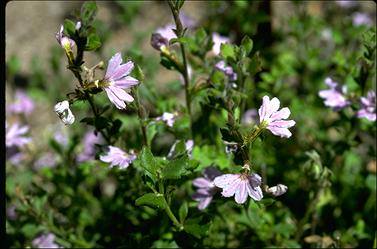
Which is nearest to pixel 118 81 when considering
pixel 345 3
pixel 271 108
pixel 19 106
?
pixel 271 108

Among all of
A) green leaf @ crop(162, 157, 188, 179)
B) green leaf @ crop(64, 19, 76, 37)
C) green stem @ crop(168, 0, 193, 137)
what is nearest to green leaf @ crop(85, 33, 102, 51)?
green leaf @ crop(64, 19, 76, 37)

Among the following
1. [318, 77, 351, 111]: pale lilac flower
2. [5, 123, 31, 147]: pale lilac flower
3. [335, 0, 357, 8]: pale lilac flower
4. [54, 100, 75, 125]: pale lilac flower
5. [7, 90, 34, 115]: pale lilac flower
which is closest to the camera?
[54, 100, 75, 125]: pale lilac flower

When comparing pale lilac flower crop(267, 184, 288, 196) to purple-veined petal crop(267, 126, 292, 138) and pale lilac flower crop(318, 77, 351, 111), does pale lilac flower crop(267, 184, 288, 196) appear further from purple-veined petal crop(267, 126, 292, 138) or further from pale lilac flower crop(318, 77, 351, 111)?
pale lilac flower crop(318, 77, 351, 111)

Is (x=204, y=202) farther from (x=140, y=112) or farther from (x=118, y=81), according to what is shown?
(x=118, y=81)

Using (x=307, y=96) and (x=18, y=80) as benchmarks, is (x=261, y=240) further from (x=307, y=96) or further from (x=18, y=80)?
(x=18, y=80)

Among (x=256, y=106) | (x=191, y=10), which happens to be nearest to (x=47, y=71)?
(x=191, y=10)

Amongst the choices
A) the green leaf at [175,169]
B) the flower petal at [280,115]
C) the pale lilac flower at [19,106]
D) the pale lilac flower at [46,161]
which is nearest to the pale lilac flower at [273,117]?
the flower petal at [280,115]

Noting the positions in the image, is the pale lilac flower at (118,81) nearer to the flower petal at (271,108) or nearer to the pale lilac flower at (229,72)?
the flower petal at (271,108)
